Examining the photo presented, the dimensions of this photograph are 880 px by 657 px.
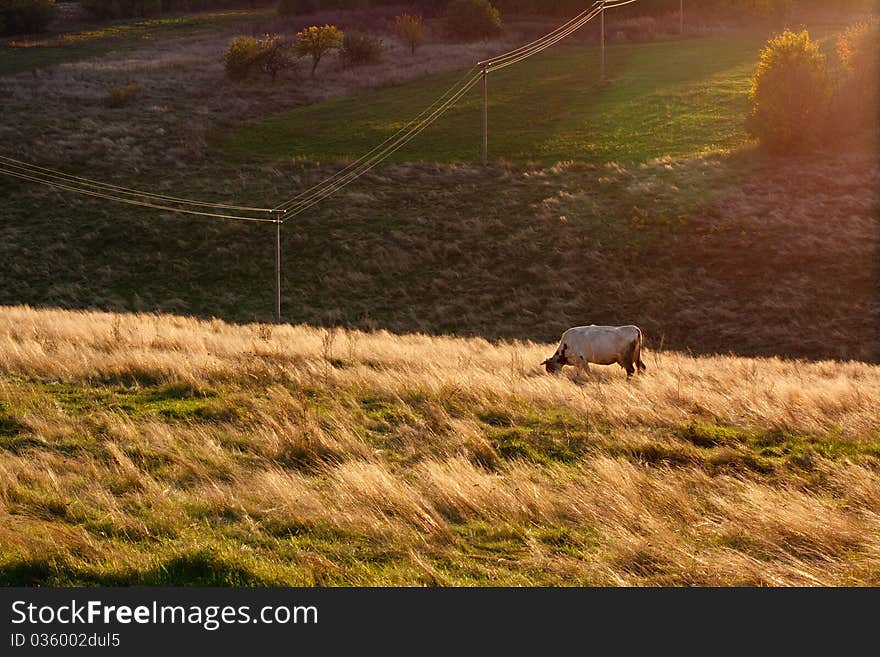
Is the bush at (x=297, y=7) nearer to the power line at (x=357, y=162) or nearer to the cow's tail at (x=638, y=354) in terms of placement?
the power line at (x=357, y=162)

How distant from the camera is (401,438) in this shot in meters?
10.5

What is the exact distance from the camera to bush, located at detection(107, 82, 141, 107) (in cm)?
7338

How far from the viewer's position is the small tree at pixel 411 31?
323ft

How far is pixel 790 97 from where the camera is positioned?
54.7m

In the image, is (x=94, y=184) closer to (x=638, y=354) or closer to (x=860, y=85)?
(x=638, y=354)

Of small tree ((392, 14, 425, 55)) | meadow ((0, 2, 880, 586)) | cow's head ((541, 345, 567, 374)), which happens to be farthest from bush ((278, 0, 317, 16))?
cow's head ((541, 345, 567, 374))

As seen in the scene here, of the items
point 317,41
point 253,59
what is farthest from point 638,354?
point 317,41

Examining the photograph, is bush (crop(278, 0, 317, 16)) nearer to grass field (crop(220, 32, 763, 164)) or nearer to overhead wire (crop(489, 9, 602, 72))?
overhead wire (crop(489, 9, 602, 72))

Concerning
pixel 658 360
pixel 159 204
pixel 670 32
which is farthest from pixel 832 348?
pixel 670 32

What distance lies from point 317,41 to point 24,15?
1966 inches

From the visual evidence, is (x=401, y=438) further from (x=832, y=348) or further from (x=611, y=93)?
(x=611, y=93)

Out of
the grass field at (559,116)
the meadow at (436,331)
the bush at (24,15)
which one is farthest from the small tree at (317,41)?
the bush at (24,15)

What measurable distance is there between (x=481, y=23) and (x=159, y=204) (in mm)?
61693

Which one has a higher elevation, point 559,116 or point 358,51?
point 358,51
